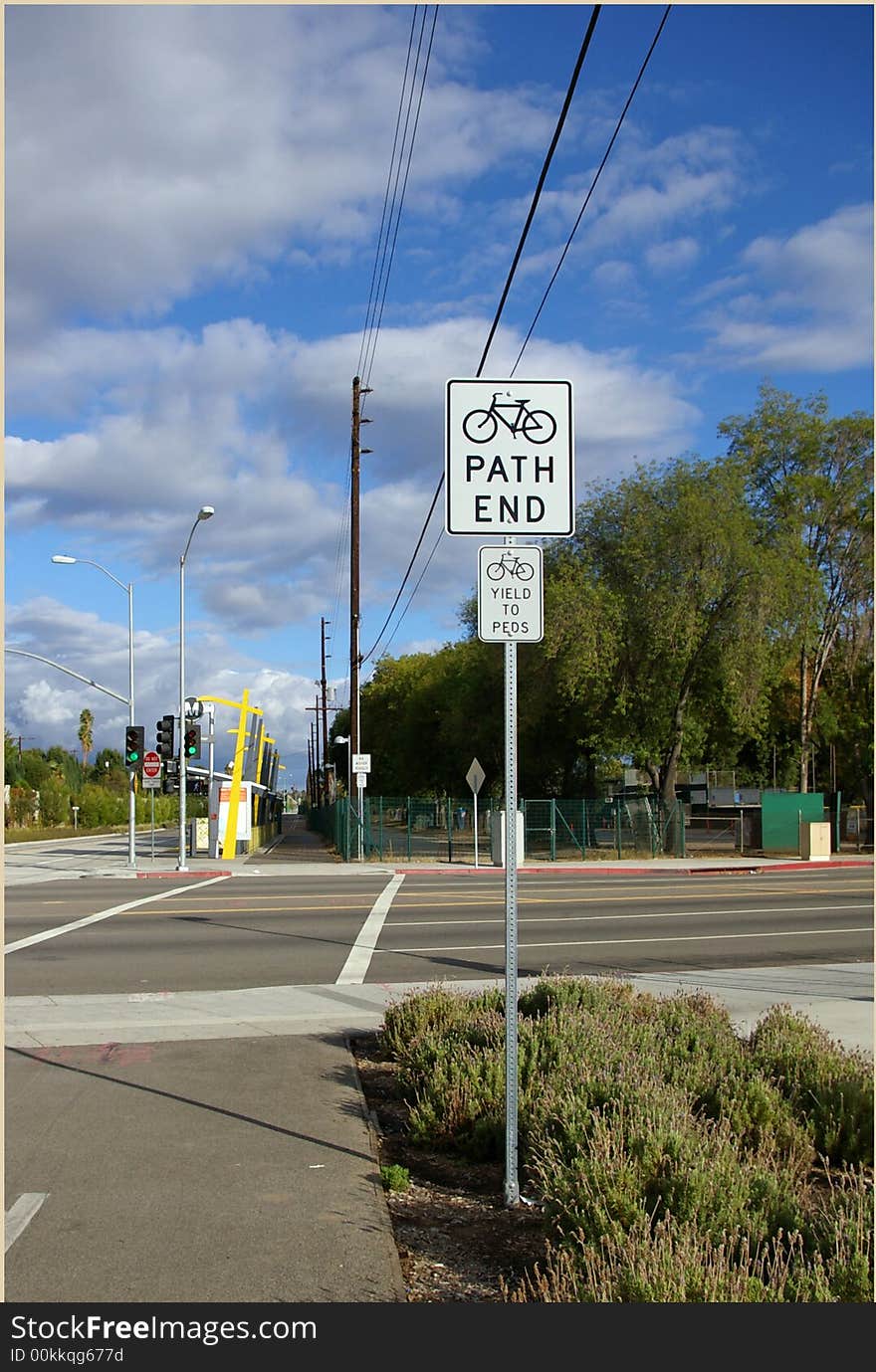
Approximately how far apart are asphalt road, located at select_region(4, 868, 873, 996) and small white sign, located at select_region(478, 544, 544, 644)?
6.92 m

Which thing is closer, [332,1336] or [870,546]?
[332,1336]

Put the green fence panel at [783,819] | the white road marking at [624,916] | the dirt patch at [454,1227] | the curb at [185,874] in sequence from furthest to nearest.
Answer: the green fence panel at [783,819], the curb at [185,874], the white road marking at [624,916], the dirt patch at [454,1227]

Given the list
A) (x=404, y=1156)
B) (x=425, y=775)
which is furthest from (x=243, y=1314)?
(x=425, y=775)

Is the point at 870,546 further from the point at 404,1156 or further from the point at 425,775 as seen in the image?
the point at 404,1156

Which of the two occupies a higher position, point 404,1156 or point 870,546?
point 870,546

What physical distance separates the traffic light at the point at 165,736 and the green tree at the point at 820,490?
69.7 ft

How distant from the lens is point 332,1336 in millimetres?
4207

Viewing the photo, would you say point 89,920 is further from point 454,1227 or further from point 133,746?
point 133,746

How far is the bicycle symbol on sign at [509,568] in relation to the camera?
613 cm

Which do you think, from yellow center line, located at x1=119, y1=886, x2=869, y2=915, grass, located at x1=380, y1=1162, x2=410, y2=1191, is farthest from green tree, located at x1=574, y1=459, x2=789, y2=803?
grass, located at x1=380, y1=1162, x2=410, y2=1191

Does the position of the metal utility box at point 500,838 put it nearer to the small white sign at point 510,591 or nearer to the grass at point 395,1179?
the small white sign at point 510,591

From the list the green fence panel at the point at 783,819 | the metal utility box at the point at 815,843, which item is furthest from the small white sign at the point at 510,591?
the green fence panel at the point at 783,819

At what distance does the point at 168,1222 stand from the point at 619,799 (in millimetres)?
36579

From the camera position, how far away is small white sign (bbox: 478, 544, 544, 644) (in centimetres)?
608
